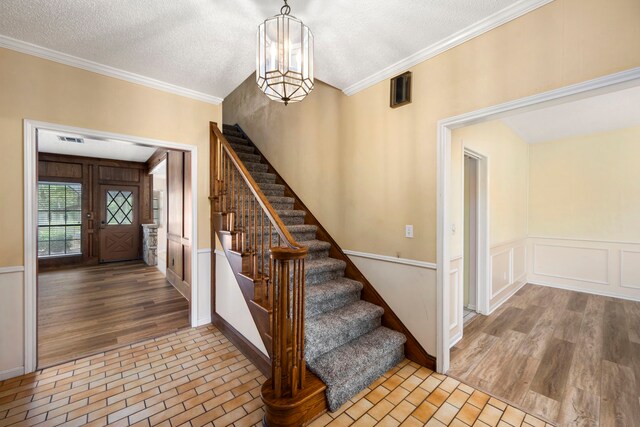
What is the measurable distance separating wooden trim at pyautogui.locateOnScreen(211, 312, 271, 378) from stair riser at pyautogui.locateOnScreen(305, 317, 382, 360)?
410 millimetres

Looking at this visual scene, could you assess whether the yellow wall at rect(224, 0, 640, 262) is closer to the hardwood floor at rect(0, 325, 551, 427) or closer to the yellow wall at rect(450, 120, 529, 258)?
the yellow wall at rect(450, 120, 529, 258)

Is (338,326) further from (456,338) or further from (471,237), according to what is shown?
(471,237)

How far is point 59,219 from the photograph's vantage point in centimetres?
611

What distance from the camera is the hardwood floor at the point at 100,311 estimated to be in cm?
267

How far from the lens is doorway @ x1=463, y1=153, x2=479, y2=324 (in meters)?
3.50

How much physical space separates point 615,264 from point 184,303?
6.58 metres

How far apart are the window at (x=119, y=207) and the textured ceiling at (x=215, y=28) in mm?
5505

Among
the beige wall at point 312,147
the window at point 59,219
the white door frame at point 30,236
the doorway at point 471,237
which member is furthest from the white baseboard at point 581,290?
the window at point 59,219

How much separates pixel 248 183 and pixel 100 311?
2.92 m

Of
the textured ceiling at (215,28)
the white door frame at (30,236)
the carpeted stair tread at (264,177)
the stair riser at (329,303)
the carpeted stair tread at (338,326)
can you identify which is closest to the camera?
the textured ceiling at (215,28)

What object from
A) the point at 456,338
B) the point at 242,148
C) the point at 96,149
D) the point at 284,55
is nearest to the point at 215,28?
the point at 284,55

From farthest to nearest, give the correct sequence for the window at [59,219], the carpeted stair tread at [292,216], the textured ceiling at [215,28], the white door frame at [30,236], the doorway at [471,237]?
1. the window at [59,219]
2. the doorway at [471,237]
3. the carpeted stair tread at [292,216]
4. the white door frame at [30,236]
5. the textured ceiling at [215,28]

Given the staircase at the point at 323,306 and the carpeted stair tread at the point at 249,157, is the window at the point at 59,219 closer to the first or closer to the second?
the carpeted stair tread at the point at 249,157

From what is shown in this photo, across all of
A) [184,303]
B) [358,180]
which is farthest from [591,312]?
[184,303]
